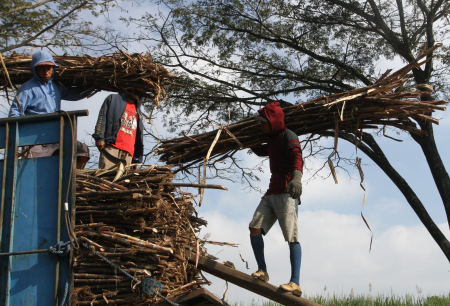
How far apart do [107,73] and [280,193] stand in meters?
2.10

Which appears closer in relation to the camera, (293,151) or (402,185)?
(293,151)

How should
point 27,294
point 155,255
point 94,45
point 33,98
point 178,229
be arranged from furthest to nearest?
point 94,45, point 33,98, point 178,229, point 155,255, point 27,294

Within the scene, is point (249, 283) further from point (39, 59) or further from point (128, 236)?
point (39, 59)

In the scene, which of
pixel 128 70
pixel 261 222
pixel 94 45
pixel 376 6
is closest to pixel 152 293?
pixel 261 222

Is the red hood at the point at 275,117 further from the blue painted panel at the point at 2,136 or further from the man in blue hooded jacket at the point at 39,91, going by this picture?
the blue painted panel at the point at 2,136

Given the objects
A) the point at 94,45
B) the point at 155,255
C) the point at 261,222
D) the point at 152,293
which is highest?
the point at 94,45

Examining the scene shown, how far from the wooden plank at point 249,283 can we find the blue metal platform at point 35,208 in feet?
4.24

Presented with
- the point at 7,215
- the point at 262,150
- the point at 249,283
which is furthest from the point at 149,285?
the point at 262,150

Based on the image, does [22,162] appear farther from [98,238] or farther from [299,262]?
[299,262]

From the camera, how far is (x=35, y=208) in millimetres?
3721

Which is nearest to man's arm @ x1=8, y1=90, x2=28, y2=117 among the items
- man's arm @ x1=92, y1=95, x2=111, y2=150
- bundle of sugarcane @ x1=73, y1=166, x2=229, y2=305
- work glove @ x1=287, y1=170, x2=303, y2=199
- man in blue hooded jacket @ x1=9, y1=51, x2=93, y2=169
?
man in blue hooded jacket @ x1=9, y1=51, x2=93, y2=169

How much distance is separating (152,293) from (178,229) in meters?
0.62

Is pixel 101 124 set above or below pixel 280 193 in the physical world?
above

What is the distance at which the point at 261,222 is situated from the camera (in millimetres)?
4363
